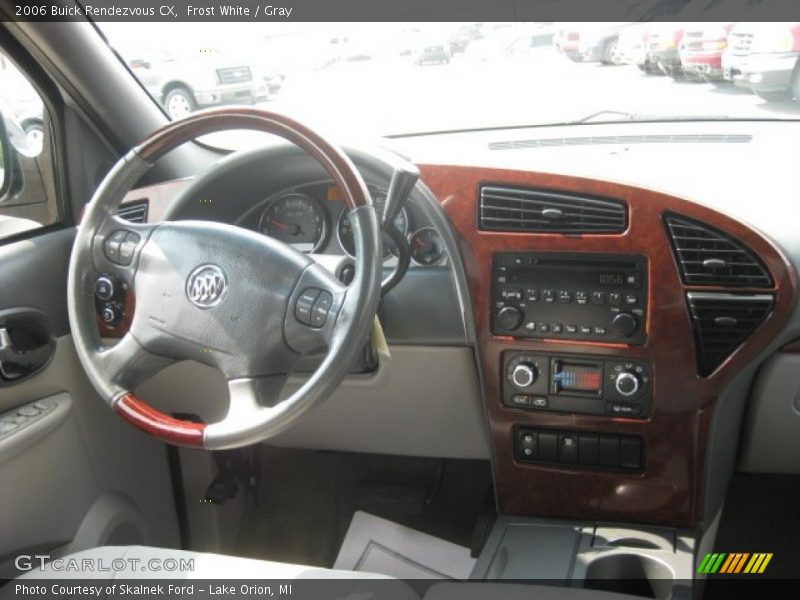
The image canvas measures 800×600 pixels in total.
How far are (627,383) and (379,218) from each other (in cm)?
70

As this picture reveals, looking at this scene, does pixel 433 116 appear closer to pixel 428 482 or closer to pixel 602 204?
pixel 602 204

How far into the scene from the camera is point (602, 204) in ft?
5.62

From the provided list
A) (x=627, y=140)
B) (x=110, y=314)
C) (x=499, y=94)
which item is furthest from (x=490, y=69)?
(x=110, y=314)

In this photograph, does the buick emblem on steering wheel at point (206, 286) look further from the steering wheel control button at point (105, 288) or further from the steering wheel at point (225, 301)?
the steering wheel control button at point (105, 288)

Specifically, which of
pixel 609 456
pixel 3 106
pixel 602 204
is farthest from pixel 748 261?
pixel 3 106

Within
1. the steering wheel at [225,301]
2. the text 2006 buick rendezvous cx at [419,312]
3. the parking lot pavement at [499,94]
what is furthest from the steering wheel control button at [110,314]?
the parking lot pavement at [499,94]

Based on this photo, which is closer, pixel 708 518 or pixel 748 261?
pixel 748 261

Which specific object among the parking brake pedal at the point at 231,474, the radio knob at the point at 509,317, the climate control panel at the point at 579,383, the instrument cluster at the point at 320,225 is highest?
the instrument cluster at the point at 320,225

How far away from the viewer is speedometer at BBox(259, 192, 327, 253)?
6.67 feet

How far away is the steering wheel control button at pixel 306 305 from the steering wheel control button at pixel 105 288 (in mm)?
791

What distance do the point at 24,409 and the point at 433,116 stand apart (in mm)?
1375

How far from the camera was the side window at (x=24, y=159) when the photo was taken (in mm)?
2133

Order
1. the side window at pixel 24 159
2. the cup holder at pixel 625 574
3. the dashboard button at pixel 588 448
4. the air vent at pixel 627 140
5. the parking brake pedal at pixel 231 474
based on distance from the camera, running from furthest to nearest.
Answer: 1. the parking brake pedal at pixel 231 474
2. the side window at pixel 24 159
3. the air vent at pixel 627 140
4. the dashboard button at pixel 588 448
5. the cup holder at pixel 625 574

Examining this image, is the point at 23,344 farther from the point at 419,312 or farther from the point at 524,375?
the point at 524,375
